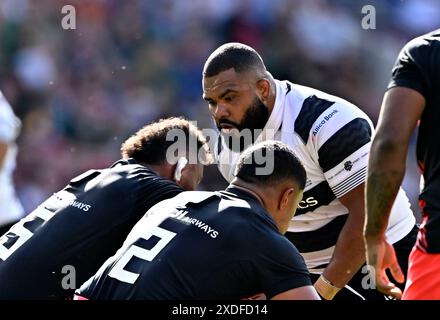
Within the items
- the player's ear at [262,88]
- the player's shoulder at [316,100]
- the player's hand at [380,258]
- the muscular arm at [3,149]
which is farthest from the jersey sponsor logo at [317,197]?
the muscular arm at [3,149]

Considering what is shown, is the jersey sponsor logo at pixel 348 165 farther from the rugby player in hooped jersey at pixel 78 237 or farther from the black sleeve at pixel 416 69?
the black sleeve at pixel 416 69

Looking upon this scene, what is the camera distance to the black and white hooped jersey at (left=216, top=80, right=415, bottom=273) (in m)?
5.86

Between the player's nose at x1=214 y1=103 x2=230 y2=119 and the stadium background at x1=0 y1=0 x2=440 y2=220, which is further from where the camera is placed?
the stadium background at x1=0 y1=0 x2=440 y2=220

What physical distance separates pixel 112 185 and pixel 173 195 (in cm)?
33

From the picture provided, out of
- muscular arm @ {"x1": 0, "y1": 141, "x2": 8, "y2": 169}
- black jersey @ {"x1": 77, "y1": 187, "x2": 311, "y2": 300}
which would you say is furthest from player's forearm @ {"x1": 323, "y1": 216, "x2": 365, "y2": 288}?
muscular arm @ {"x1": 0, "y1": 141, "x2": 8, "y2": 169}

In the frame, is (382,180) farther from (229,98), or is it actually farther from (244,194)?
(229,98)

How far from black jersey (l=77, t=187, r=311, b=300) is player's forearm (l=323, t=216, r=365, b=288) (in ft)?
4.23

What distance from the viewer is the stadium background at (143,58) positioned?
12289 millimetres

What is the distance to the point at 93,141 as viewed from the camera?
40.5 feet

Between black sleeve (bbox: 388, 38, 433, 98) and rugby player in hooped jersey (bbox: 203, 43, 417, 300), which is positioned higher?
black sleeve (bbox: 388, 38, 433, 98)

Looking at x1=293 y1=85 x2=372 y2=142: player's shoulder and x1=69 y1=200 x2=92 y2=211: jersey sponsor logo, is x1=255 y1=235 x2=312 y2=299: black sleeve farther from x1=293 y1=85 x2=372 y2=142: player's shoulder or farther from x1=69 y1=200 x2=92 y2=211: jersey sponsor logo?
x1=293 y1=85 x2=372 y2=142: player's shoulder
